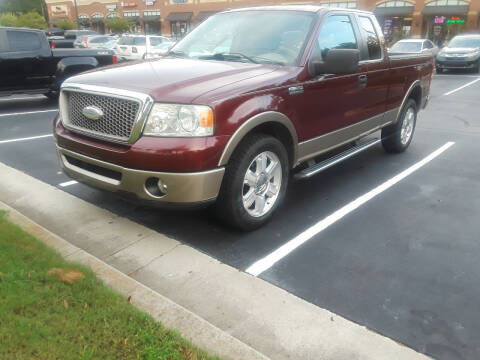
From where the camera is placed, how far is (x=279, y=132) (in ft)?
13.3

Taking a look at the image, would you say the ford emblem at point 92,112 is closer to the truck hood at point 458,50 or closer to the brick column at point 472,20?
the truck hood at point 458,50

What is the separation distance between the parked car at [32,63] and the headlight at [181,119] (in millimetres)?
7786

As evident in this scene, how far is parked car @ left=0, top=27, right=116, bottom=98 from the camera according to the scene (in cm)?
958

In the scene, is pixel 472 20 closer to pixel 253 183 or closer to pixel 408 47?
pixel 408 47

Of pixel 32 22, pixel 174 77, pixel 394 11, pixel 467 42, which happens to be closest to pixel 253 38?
pixel 174 77

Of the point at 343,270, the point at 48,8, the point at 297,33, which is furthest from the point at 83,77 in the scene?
the point at 48,8

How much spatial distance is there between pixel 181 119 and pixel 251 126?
600 millimetres

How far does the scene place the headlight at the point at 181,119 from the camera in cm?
326

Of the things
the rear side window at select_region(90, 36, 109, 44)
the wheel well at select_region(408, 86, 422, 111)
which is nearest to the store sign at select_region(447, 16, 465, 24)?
the rear side window at select_region(90, 36, 109, 44)

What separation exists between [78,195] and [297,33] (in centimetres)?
278

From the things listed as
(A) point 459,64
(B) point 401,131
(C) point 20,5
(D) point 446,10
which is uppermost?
(C) point 20,5

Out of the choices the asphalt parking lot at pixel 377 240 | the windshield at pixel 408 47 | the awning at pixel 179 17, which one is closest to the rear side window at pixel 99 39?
the windshield at pixel 408 47

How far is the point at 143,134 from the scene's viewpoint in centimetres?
330

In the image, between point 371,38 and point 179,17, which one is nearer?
point 371,38
